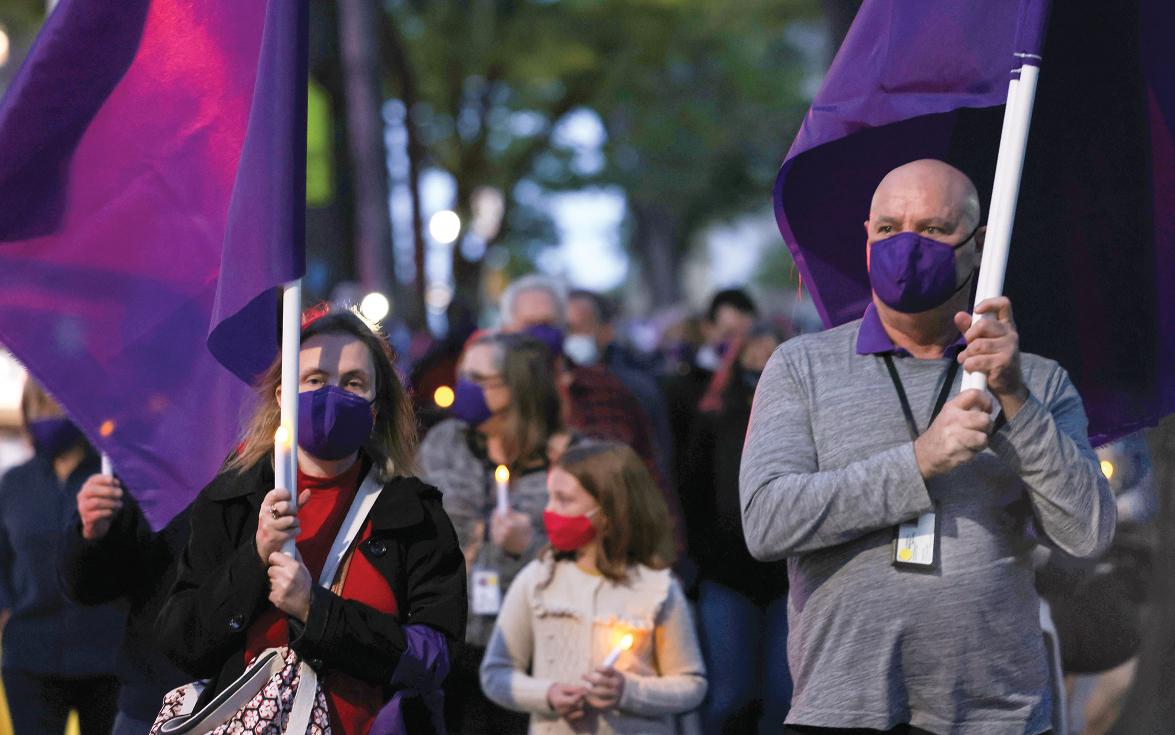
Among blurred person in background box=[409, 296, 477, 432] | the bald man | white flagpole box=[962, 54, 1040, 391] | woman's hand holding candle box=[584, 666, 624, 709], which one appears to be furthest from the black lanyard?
blurred person in background box=[409, 296, 477, 432]

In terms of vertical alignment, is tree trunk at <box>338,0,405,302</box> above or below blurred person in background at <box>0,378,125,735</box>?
above

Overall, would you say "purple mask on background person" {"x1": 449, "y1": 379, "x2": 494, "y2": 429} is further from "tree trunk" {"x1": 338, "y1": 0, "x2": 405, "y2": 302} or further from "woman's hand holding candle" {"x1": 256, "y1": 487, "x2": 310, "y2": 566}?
"tree trunk" {"x1": 338, "y1": 0, "x2": 405, "y2": 302}

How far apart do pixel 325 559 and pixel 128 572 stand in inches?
51.4

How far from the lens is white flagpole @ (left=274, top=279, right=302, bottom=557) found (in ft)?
13.9

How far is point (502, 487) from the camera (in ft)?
23.1

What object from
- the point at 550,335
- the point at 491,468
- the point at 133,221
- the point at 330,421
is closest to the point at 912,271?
the point at 330,421

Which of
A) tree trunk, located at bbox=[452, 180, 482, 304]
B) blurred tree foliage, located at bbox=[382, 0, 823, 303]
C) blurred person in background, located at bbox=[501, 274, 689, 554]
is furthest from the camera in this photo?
tree trunk, located at bbox=[452, 180, 482, 304]

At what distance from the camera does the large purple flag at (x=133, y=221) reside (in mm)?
4941

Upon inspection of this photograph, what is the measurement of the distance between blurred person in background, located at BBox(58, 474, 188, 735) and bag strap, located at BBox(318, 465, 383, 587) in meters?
1.03

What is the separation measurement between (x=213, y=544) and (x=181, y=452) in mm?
492

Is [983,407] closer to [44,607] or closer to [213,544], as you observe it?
[213,544]

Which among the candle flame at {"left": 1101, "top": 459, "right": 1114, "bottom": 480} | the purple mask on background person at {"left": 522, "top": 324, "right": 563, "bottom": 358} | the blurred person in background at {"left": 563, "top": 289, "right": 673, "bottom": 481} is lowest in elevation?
the candle flame at {"left": 1101, "top": 459, "right": 1114, "bottom": 480}

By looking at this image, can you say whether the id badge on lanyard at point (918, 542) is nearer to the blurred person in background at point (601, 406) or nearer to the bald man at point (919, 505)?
the bald man at point (919, 505)

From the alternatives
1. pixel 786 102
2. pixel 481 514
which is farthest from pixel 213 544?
pixel 786 102
